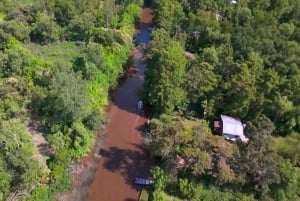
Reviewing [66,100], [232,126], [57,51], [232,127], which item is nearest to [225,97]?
[232,126]

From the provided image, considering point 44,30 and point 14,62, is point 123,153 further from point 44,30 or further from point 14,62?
point 44,30

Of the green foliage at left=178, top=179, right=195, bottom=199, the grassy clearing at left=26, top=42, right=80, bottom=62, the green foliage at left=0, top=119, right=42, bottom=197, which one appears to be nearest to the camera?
the green foliage at left=0, top=119, right=42, bottom=197

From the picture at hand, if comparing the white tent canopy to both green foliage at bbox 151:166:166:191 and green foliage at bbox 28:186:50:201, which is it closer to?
green foliage at bbox 151:166:166:191

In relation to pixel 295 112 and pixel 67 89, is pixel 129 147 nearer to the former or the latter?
pixel 67 89

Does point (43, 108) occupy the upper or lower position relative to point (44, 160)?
upper

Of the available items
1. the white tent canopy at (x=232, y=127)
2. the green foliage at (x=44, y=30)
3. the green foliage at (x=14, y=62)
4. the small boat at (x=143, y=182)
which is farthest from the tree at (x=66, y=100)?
the white tent canopy at (x=232, y=127)

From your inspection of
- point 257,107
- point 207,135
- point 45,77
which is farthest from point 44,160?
point 257,107

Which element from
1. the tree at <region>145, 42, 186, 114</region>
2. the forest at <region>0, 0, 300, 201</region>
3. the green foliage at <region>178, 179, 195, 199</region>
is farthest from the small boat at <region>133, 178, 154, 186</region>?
the tree at <region>145, 42, 186, 114</region>
